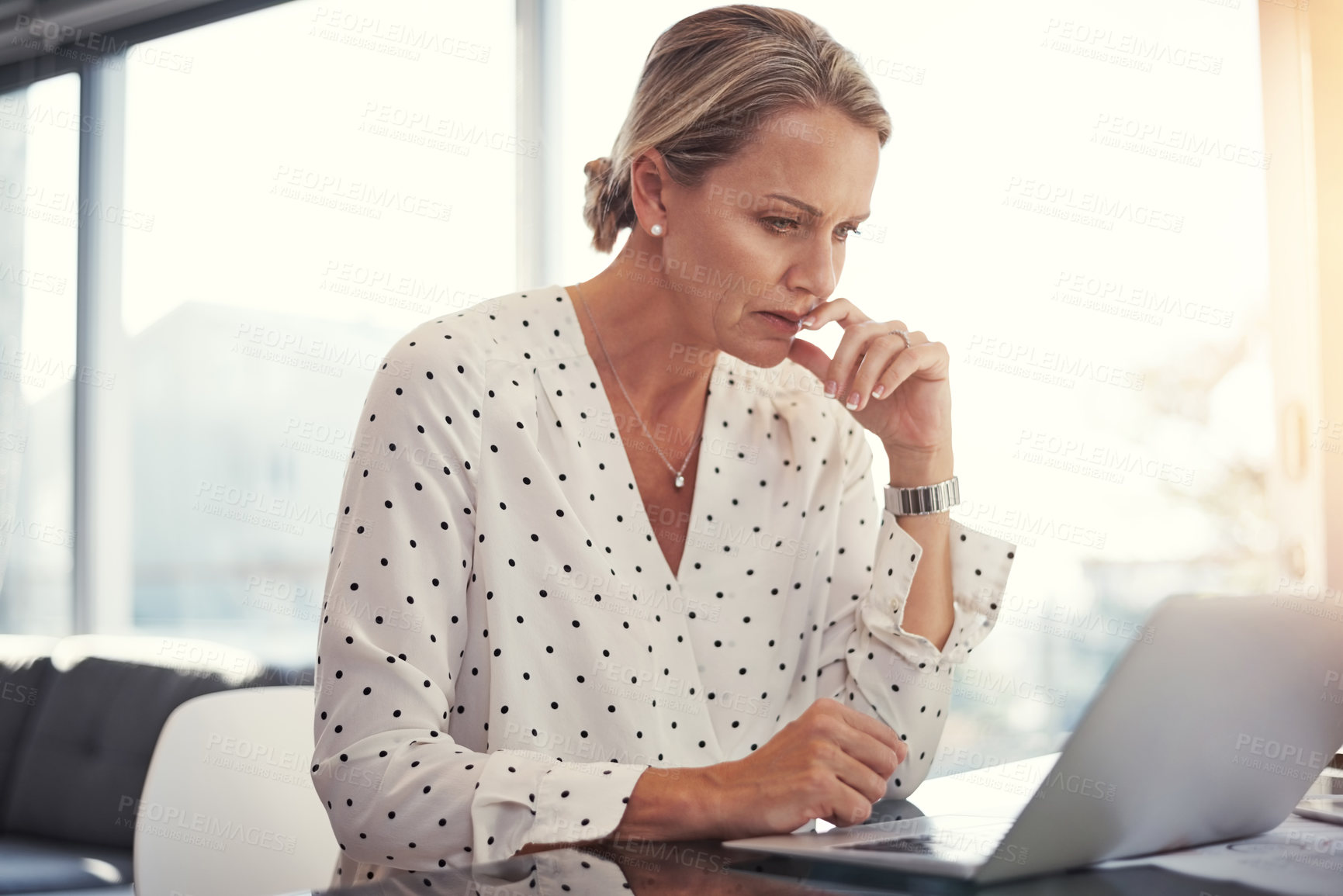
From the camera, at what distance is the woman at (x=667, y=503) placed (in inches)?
39.0

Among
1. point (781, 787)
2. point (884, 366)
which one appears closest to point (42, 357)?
point (884, 366)

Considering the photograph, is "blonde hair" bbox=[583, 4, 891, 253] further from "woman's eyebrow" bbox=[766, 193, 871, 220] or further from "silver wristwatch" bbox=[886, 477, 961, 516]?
"silver wristwatch" bbox=[886, 477, 961, 516]

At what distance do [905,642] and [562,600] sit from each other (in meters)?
0.39

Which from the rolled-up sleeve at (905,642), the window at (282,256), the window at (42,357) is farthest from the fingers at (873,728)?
the window at (42,357)

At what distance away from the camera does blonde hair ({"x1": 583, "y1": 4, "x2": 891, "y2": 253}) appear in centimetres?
119

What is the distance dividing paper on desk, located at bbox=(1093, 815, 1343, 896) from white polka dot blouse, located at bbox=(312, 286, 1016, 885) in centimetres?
40

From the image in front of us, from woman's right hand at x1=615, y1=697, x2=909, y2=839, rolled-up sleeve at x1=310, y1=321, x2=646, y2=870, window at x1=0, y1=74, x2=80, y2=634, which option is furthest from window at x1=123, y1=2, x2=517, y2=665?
woman's right hand at x1=615, y1=697, x2=909, y2=839

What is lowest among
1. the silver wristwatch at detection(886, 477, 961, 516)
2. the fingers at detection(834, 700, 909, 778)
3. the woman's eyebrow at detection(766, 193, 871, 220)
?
the fingers at detection(834, 700, 909, 778)

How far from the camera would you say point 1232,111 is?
2109 mm

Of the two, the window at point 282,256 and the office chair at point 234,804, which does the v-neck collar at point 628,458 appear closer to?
the office chair at point 234,804

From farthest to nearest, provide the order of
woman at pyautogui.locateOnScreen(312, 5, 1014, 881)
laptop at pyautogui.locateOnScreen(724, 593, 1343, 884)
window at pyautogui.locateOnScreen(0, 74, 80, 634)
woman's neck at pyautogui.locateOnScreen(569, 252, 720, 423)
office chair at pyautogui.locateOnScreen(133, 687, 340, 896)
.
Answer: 1. window at pyautogui.locateOnScreen(0, 74, 80, 634)
2. woman's neck at pyautogui.locateOnScreen(569, 252, 720, 423)
3. office chair at pyautogui.locateOnScreen(133, 687, 340, 896)
4. woman at pyautogui.locateOnScreen(312, 5, 1014, 881)
5. laptop at pyautogui.locateOnScreen(724, 593, 1343, 884)

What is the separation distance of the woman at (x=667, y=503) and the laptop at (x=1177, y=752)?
0.24 m

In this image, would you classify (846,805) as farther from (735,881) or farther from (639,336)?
(639,336)

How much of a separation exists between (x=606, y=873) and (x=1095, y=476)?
175 centimetres
